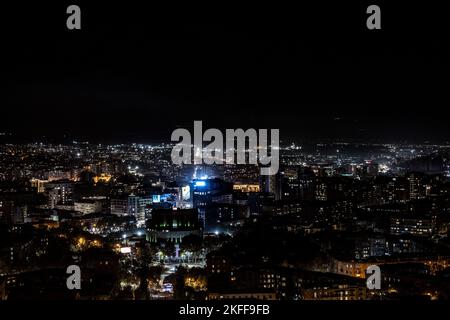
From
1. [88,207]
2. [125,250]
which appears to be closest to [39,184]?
[88,207]

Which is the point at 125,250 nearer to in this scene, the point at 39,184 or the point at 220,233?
the point at 220,233

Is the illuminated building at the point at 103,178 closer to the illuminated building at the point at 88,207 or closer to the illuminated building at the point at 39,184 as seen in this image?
the illuminated building at the point at 39,184

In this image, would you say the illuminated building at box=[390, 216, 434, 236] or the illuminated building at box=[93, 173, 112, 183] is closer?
the illuminated building at box=[390, 216, 434, 236]

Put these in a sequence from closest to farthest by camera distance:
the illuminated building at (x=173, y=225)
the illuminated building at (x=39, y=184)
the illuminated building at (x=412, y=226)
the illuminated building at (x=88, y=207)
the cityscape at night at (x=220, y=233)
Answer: the cityscape at night at (x=220, y=233) → the illuminated building at (x=173, y=225) → the illuminated building at (x=412, y=226) → the illuminated building at (x=88, y=207) → the illuminated building at (x=39, y=184)

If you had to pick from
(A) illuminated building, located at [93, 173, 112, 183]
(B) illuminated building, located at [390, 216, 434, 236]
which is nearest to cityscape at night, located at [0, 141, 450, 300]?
(B) illuminated building, located at [390, 216, 434, 236]

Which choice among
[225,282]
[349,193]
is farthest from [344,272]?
[349,193]

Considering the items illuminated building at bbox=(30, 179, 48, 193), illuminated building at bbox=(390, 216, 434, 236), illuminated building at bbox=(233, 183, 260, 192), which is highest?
illuminated building at bbox=(30, 179, 48, 193)

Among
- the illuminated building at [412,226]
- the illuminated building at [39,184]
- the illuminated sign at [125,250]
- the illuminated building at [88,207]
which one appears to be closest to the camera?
the illuminated sign at [125,250]

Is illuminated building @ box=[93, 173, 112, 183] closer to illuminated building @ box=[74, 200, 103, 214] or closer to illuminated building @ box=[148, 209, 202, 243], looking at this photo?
illuminated building @ box=[74, 200, 103, 214]

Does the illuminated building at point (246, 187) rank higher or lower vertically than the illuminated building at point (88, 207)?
higher

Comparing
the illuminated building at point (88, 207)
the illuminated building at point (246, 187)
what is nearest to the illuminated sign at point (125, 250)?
the illuminated building at point (88, 207)

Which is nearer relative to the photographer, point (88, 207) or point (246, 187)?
point (88, 207)
